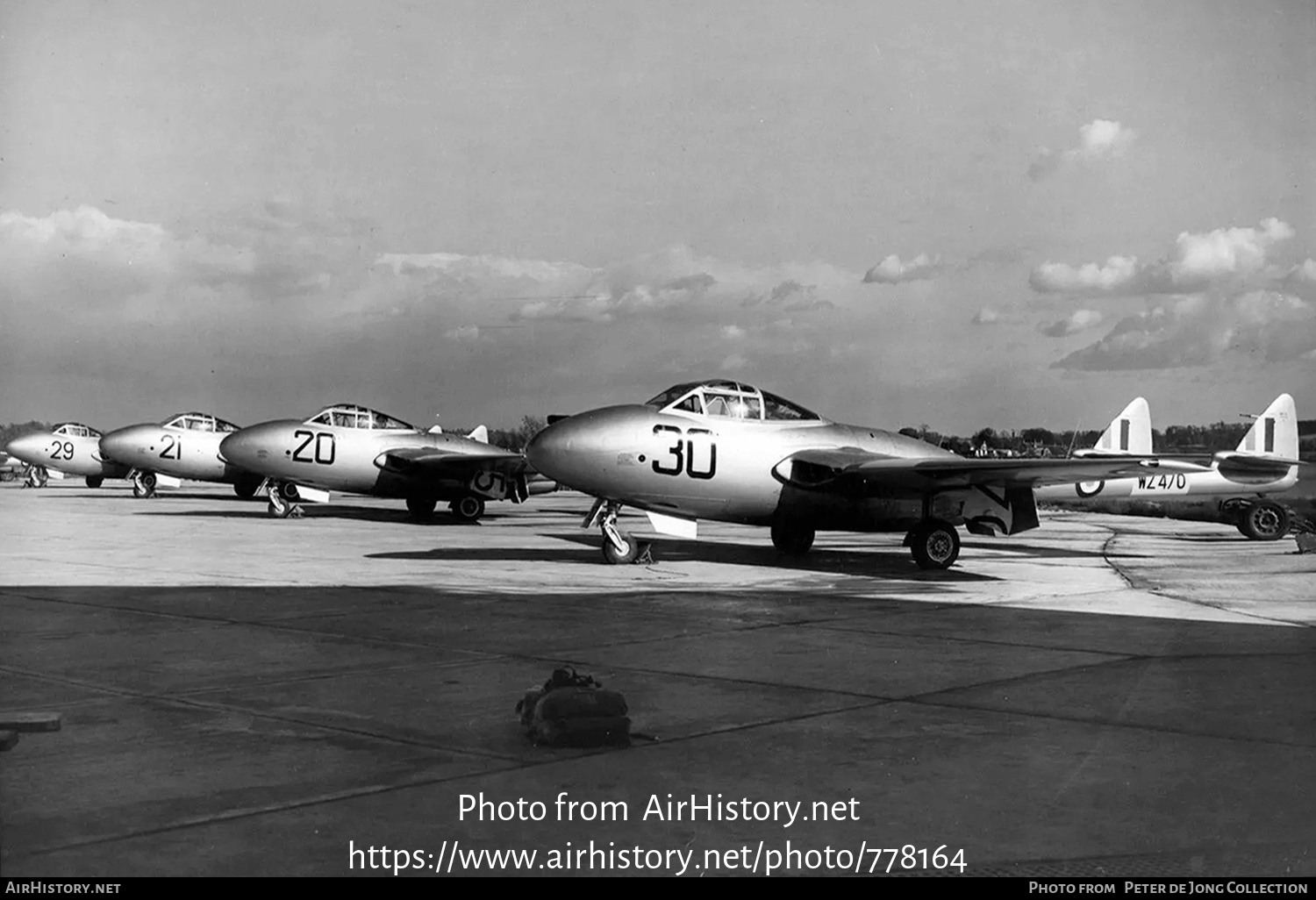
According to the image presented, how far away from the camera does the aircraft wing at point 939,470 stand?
15.8 m

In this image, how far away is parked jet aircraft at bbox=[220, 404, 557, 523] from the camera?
26.7 metres

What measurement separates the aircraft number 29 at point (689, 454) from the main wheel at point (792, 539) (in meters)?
2.25

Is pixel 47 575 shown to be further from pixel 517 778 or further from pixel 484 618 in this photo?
pixel 517 778

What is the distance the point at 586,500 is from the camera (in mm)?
43219

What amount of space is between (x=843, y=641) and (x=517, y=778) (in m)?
4.95

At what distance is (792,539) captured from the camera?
1864cm

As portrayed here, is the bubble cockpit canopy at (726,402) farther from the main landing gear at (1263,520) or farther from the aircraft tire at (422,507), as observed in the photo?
the aircraft tire at (422,507)

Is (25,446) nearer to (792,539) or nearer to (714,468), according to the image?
(792,539)

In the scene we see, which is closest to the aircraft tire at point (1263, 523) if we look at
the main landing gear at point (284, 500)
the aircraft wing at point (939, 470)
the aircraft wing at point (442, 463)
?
the aircraft wing at point (939, 470)

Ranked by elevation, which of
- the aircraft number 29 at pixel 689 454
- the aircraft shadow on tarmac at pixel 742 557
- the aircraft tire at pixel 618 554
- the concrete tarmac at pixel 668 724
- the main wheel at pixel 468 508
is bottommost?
the concrete tarmac at pixel 668 724

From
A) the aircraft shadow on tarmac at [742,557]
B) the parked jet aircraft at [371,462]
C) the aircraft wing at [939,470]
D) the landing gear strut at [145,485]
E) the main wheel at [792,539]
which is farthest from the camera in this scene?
the landing gear strut at [145,485]

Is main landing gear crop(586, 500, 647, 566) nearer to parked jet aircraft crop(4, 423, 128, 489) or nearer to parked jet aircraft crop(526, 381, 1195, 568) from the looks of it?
parked jet aircraft crop(526, 381, 1195, 568)

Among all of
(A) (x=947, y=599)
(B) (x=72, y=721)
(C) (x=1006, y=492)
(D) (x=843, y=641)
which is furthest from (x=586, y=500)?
(B) (x=72, y=721)

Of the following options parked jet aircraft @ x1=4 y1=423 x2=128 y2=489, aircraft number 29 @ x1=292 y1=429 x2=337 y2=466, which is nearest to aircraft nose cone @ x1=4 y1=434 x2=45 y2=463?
parked jet aircraft @ x1=4 y1=423 x2=128 y2=489
